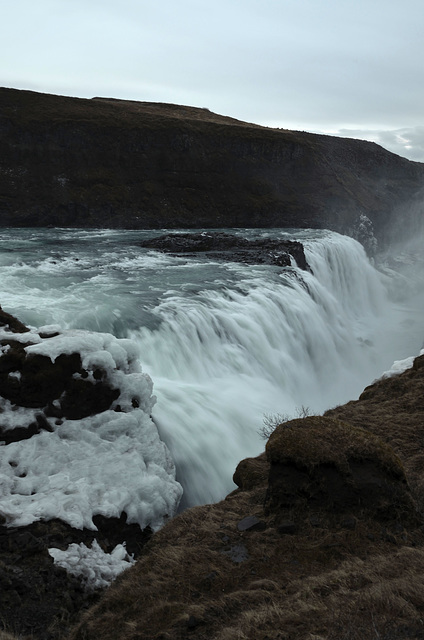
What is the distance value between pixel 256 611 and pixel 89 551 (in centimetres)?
326

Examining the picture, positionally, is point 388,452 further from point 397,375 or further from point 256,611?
point 397,375

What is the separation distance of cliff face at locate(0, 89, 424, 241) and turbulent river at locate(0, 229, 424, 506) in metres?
18.7

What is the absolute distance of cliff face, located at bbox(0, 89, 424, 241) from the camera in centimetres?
5850

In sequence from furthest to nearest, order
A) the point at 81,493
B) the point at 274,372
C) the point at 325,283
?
the point at 325,283, the point at 274,372, the point at 81,493

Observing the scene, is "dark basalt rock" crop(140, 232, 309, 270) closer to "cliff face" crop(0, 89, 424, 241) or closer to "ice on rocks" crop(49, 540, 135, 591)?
"cliff face" crop(0, 89, 424, 241)

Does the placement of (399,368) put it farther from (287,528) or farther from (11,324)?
(11,324)

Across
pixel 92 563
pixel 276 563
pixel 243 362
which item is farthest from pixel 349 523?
pixel 243 362

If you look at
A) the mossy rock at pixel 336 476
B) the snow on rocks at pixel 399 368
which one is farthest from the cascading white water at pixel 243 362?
the snow on rocks at pixel 399 368

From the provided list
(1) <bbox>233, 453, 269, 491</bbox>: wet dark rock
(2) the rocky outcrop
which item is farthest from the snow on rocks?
(2) the rocky outcrop

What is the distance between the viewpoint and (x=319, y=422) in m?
9.18

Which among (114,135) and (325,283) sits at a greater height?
(114,135)

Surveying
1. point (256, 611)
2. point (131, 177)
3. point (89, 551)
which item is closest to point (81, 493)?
point (89, 551)

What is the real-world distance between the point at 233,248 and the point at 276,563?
108ft

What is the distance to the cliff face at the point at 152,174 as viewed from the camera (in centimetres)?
5850
